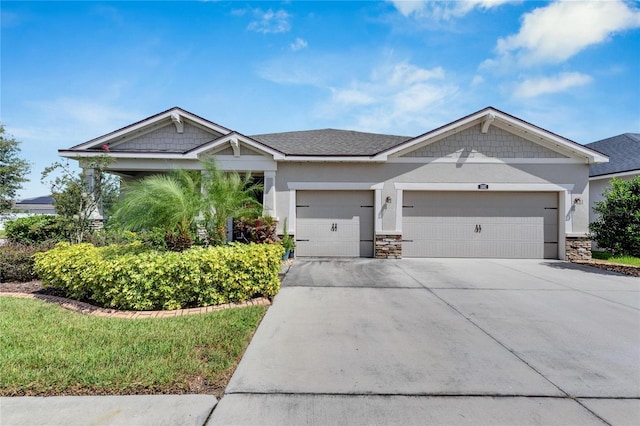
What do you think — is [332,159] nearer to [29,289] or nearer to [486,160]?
[486,160]

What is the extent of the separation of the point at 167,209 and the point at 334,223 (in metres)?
5.69

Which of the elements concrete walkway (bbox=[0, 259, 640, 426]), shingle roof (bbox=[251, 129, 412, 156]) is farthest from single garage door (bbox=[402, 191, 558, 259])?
concrete walkway (bbox=[0, 259, 640, 426])

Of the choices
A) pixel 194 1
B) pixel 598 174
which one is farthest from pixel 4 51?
pixel 598 174

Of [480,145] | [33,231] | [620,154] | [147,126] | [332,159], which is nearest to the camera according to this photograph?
[33,231]

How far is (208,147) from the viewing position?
33.3ft

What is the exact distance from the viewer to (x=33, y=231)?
362 inches

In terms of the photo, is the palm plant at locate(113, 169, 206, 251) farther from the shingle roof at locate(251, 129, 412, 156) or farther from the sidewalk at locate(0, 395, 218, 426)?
the shingle roof at locate(251, 129, 412, 156)

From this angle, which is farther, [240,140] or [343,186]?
[343,186]

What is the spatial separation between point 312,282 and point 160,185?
157 inches

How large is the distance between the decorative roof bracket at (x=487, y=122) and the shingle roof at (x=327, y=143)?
302 cm

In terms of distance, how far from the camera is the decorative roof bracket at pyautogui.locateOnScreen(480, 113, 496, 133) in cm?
978

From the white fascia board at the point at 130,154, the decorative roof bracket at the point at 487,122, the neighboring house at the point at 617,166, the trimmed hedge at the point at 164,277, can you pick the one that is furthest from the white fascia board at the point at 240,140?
the neighboring house at the point at 617,166

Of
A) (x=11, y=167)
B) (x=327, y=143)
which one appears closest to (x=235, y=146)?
(x=327, y=143)

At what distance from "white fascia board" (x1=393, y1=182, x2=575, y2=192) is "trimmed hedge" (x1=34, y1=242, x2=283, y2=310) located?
6407 mm
